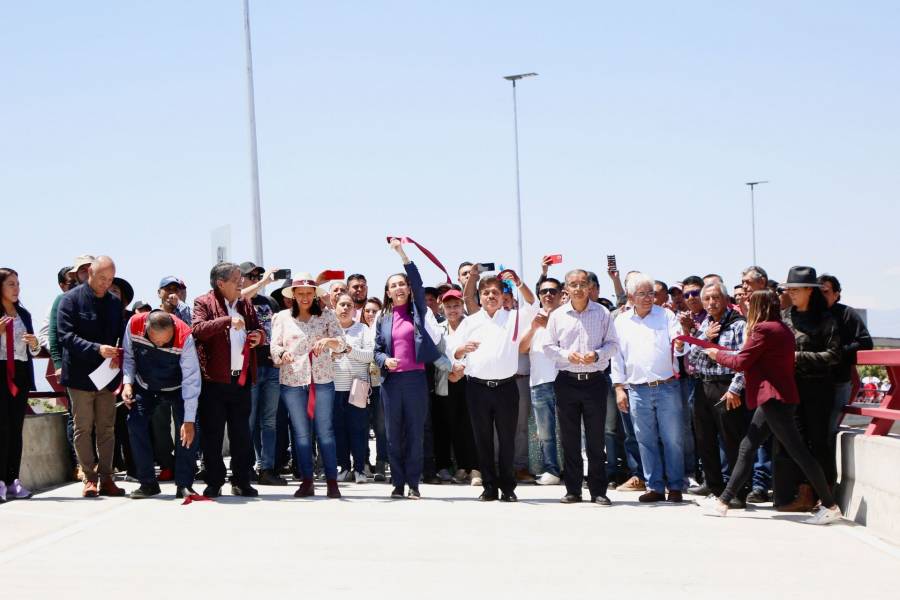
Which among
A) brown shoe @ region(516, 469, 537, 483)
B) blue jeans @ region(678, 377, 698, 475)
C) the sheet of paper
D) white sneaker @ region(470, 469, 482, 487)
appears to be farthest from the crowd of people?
brown shoe @ region(516, 469, 537, 483)

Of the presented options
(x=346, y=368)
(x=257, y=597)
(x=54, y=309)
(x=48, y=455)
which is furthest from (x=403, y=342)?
(x=257, y=597)

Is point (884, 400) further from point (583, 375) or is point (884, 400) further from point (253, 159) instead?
point (253, 159)

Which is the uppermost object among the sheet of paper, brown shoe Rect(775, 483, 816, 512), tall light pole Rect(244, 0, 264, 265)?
tall light pole Rect(244, 0, 264, 265)

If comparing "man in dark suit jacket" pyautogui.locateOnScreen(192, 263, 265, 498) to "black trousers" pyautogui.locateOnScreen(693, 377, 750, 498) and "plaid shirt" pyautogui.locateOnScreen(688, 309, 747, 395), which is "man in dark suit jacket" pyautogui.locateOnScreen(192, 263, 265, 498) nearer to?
"plaid shirt" pyautogui.locateOnScreen(688, 309, 747, 395)

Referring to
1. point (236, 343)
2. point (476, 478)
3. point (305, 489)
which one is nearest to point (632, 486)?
point (476, 478)

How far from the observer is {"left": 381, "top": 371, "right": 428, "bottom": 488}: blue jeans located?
1024 centimetres

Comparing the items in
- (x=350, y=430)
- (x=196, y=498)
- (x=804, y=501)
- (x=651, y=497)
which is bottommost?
(x=651, y=497)

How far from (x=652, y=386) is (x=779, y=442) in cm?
Answer: 142

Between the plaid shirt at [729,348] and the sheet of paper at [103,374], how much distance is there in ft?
17.5

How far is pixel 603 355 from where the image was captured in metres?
10.0

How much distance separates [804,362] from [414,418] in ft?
11.4

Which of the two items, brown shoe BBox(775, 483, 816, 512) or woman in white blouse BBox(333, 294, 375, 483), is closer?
brown shoe BBox(775, 483, 816, 512)

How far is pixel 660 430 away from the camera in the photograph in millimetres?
10203

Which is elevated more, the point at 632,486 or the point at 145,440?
the point at 145,440
